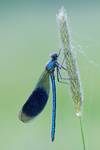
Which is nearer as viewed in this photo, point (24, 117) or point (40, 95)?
point (24, 117)

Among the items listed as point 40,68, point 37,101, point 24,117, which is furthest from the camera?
point 40,68

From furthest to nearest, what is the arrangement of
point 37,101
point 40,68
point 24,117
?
1. point 40,68
2. point 37,101
3. point 24,117

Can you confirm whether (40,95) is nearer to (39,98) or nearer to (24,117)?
(39,98)

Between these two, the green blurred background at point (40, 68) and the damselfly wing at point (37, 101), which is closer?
the damselfly wing at point (37, 101)

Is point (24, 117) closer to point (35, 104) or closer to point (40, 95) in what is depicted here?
point (35, 104)

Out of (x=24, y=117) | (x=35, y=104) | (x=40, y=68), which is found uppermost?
(x=40, y=68)

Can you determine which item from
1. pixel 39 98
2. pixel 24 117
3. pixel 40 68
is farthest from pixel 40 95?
pixel 40 68

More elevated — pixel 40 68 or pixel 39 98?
pixel 40 68
